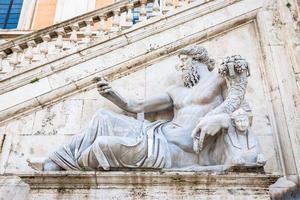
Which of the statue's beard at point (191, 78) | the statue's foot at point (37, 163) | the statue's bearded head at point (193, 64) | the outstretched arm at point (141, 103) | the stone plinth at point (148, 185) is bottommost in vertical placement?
the stone plinth at point (148, 185)

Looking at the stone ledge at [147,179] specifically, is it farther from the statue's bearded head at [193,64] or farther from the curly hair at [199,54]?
the curly hair at [199,54]

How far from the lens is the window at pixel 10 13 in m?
13.5

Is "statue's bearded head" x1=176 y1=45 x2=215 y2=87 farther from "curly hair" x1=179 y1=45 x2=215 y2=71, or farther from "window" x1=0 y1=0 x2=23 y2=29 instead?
"window" x1=0 y1=0 x2=23 y2=29

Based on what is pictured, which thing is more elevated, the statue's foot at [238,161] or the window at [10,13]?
the window at [10,13]

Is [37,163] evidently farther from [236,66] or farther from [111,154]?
[236,66]

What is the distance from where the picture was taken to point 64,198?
455 centimetres

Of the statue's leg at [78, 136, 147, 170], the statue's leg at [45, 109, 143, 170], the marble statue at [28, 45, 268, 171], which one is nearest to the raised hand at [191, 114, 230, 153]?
the marble statue at [28, 45, 268, 171]

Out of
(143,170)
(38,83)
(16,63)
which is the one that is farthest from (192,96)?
(16,63)

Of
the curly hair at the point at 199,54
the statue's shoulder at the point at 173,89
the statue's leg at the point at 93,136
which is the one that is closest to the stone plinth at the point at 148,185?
the statue's leg at the point at 93,136

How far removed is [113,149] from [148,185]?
1.87ft

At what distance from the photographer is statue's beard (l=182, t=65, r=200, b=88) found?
19.0 feet

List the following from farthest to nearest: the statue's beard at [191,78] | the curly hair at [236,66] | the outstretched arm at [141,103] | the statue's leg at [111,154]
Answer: the statue's beard at [191,78] → the outstretched arm at [141,103] → the curly hair at [236,66] → the statue's leg at [111,154]

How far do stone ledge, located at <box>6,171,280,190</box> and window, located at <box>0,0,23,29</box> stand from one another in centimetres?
979

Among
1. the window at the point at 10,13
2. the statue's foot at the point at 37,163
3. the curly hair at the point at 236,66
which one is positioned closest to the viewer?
the statue's foot at the point at 37,163
